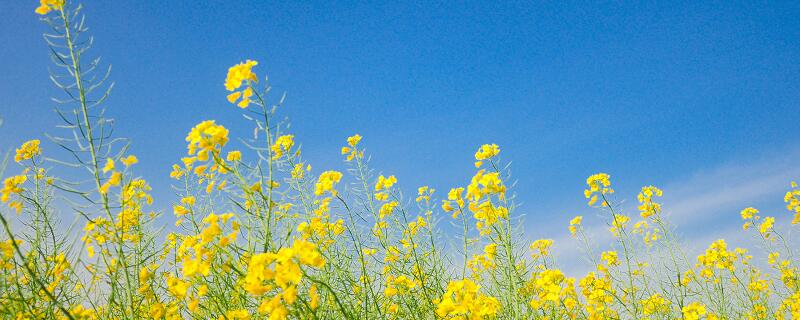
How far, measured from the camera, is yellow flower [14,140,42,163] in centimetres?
330

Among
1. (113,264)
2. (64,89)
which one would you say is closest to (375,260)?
(113,264)

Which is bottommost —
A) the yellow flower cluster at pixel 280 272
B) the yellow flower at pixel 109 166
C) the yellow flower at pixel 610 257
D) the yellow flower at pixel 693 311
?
the yellow flower cluster at pixel 280 272

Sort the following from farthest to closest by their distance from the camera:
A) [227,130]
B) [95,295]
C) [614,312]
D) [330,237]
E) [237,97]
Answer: [614,312] < [330,237] < [95,295] < [237,97] < [227,130]

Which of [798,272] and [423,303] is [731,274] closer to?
[798,272]

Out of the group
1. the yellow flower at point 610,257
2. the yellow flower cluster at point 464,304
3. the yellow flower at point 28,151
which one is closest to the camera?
the yellow flower cluster at point 464,304

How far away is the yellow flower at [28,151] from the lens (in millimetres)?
3303

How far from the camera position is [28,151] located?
11.0 feet

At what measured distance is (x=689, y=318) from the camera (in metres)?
3.97

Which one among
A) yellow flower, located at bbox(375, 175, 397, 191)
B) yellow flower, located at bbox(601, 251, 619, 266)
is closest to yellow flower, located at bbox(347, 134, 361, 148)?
yellow flower, located at bbox(375, 175, 397, 191)

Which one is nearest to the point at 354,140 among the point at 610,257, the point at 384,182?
the point at 384,182

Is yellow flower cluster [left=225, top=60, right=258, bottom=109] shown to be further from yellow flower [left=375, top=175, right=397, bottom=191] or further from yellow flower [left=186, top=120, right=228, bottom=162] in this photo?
yellow flower [left=375, top=175, right=397, bottom=191]

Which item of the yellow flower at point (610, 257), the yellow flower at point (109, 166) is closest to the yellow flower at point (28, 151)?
the yellow flower at point (109, 166)

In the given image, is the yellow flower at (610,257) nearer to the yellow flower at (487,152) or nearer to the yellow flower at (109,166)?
the yellow flower at (487,152)

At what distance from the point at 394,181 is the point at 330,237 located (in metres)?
0.76
